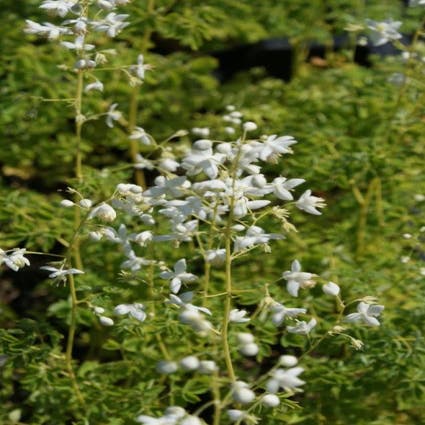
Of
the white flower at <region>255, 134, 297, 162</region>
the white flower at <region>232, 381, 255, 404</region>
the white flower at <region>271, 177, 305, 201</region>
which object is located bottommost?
the white flower at <region>232, 381, 255, 404</region>

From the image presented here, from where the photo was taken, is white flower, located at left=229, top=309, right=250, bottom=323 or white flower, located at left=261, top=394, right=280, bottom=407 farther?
white flower, located at left=229, top=309, right=250, bottom=323

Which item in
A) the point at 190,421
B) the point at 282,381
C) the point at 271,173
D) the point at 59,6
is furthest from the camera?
the point at 271,173

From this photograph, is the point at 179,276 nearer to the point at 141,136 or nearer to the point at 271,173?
the point at 141,136

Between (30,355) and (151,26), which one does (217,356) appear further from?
(151,26)

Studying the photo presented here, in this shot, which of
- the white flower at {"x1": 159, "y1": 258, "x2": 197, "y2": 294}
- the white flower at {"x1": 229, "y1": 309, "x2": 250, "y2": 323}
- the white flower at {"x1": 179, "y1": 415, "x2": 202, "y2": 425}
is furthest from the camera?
the white flower at {"x1": 159, "y1": 258, "x2": 197, "y2": 294}

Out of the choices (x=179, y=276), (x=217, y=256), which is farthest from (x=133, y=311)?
(x=217, y=256)

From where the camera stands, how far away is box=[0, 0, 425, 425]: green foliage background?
2939 millimetres

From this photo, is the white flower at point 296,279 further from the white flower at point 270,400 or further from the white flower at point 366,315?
the white flower at point 270,400

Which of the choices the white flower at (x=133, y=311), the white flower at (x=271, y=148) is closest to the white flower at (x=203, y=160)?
the white flower at (x=271, y=148)

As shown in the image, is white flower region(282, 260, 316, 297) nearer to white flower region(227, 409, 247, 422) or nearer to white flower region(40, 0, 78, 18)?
white flower region(227, 409, 247, 422)

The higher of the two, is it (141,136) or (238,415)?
(141,136)

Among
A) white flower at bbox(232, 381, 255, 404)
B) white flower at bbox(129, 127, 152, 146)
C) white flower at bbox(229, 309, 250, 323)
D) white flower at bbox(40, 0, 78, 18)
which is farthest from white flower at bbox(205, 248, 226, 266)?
white flower at bbox(40, 0, 78, 18)

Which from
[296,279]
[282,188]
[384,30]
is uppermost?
[384,30]

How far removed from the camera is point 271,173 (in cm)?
477
